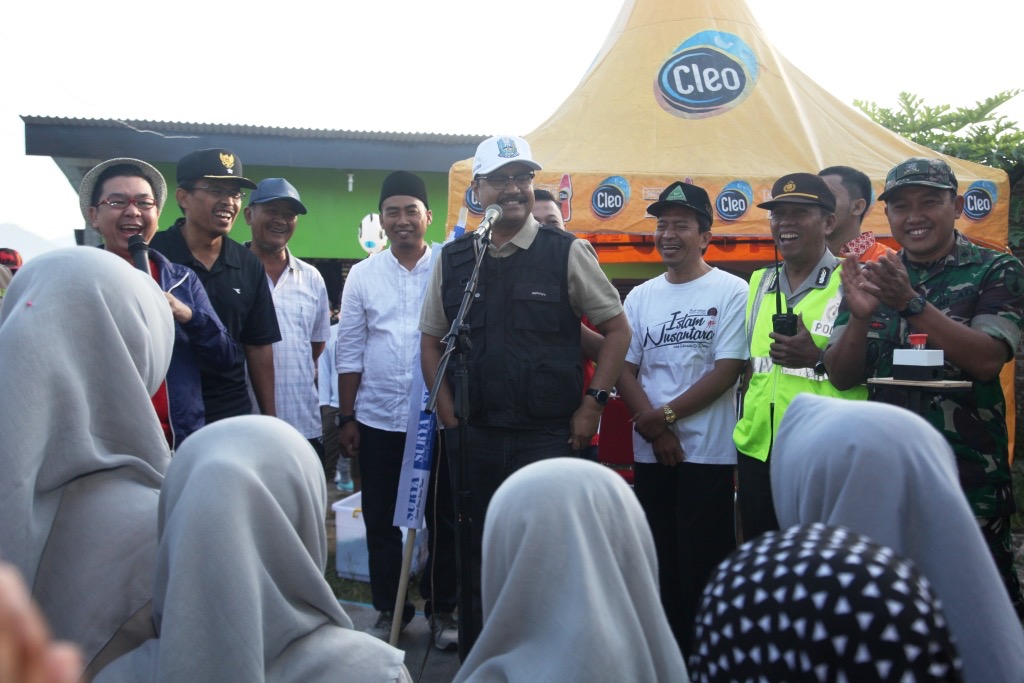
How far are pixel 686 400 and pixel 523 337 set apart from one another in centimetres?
88

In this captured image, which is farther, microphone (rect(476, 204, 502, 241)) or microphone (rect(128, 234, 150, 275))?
microphone (rect(476, 204, 502, 241))

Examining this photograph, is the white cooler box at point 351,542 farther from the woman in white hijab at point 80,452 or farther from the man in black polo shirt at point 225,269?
the woman in white hijab at point 80,452

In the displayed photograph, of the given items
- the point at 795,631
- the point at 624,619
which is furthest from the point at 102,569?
the point at 795,631

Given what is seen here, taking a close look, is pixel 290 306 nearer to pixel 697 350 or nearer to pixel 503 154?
pixel 503 154

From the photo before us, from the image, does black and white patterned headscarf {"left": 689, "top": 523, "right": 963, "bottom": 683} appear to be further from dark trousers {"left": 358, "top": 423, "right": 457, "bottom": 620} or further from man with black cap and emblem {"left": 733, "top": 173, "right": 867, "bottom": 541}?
dark trousers {"left": 358, "top": 423, "right": 457, "bottom": 620}

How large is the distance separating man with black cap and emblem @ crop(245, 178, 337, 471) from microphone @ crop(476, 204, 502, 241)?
4.29 feet

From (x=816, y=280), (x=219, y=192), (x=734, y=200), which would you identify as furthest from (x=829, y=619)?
(x=734, y=200)

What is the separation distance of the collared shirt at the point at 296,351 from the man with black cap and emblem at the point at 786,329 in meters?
2.24

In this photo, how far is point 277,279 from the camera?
439 cm

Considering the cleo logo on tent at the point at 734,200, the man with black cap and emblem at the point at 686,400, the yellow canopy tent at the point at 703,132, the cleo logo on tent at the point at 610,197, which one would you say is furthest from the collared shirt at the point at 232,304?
the cleo logo on tent at the point at 734,200

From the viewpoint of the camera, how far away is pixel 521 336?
3488mm

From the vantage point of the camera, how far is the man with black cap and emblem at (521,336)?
3430mm

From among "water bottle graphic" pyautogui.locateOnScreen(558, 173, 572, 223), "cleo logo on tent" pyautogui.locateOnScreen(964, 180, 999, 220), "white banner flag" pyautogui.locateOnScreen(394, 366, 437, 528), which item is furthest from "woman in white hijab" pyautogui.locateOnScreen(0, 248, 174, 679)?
"cleo logo on tent" pyautogui.locateOnScreen(964, 180, 999, 220)

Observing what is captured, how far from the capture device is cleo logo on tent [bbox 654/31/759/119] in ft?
24.7
